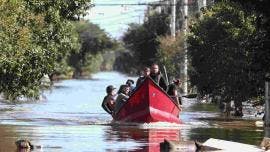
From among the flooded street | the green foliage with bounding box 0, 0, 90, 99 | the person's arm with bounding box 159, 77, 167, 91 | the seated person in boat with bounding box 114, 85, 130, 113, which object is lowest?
the flooded street

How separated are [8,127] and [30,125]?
1.56 m

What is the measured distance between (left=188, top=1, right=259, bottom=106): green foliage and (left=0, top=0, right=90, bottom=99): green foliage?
224 inches

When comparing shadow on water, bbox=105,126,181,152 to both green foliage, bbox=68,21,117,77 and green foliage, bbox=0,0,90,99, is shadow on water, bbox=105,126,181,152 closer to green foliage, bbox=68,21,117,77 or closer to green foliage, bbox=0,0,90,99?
green foliage, bbox=0,0,90,99

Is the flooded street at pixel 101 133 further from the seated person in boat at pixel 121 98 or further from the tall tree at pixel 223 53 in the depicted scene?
the tall tree at pixel 223 53

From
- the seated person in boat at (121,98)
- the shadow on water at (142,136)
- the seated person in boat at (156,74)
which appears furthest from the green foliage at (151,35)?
the shadow on water at (142,136)

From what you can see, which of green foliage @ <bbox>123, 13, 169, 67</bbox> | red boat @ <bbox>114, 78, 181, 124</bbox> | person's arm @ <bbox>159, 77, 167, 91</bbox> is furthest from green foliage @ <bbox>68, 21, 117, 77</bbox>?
red boat @ <bbox>114, 78, 181, 124</bbox>

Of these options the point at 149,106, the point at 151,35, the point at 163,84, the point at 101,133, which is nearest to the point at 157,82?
the point at 163,84

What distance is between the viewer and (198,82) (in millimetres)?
36844

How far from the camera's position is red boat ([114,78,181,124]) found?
2864 centimetres

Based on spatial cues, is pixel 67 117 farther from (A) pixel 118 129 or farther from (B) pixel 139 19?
(B) pixel 139 19

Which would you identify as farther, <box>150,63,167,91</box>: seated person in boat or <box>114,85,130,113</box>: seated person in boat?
<box>114,85,130,113</box>: seated person in boat

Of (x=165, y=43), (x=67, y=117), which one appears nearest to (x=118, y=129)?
(x=67, y=117)

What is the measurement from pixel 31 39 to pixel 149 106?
446 centimetres

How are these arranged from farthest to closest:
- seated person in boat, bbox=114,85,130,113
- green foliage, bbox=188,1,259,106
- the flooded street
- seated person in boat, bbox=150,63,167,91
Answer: green foliage, bbox=188,1,259,106, seated person in boat, bbox=114,85,130,113, seated person in boat, bbox=150,63,167,91, the flooded street
